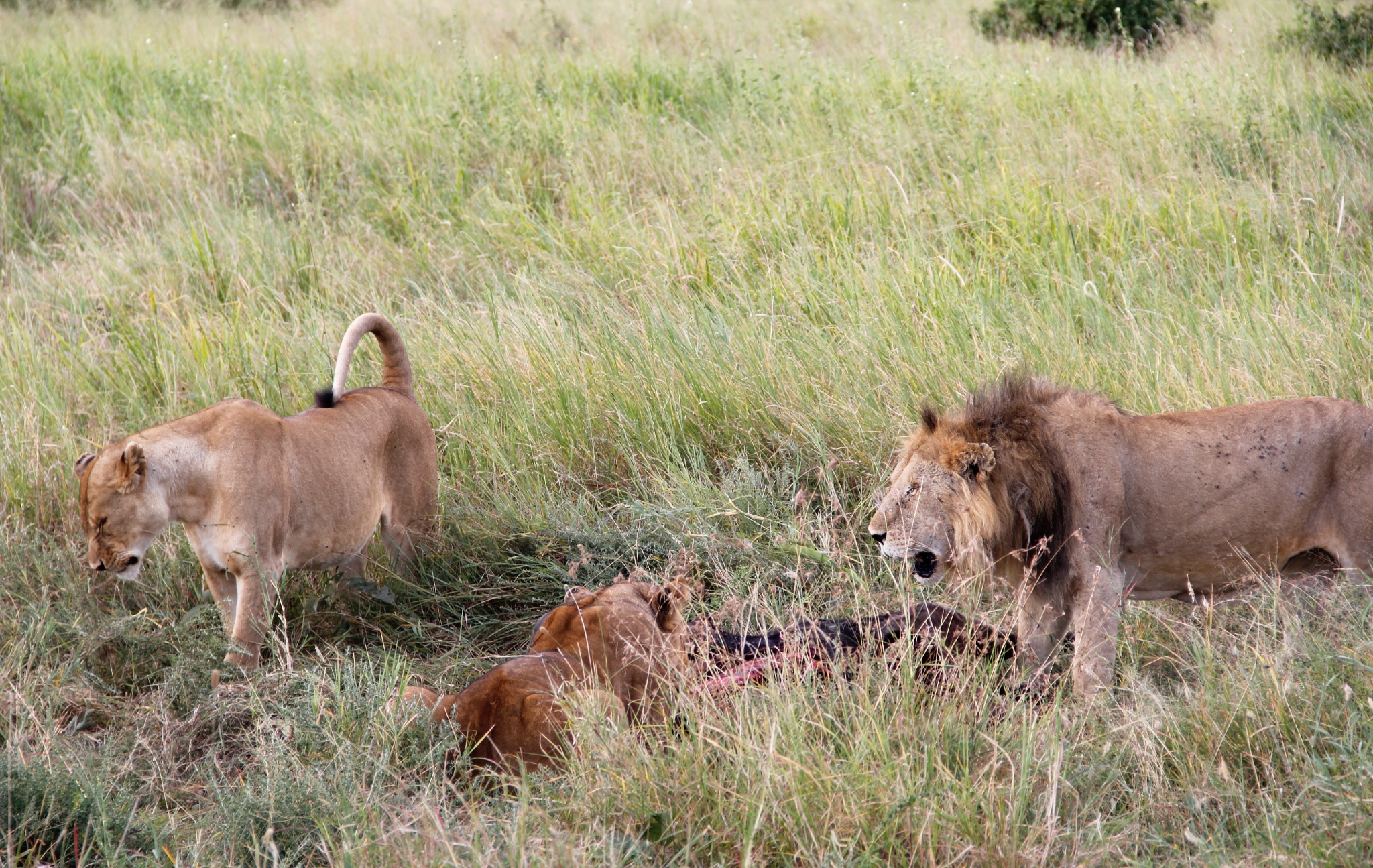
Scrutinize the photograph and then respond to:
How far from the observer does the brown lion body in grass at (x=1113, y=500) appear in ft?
10.8

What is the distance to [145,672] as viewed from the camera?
4.25m

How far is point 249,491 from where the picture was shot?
3.98 m

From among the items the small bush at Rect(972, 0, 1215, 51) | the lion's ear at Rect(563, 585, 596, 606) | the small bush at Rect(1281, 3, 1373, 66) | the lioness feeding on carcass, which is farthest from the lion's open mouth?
the small bush at Rect(972, 0, 1215, 51)

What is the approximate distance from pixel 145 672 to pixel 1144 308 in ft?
14.4

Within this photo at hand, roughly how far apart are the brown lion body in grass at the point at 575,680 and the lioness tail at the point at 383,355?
1356mm

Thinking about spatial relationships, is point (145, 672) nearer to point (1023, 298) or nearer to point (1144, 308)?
point (1023, 298)

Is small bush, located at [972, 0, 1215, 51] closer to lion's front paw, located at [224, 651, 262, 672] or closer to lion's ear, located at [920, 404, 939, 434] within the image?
lion's ear, located at [920, 404, 939, 434]

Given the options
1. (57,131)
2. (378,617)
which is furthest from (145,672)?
(57,131)

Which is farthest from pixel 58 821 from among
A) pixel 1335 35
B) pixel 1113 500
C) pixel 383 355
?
pixel 1335 35

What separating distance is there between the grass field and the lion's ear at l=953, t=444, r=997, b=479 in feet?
1.18

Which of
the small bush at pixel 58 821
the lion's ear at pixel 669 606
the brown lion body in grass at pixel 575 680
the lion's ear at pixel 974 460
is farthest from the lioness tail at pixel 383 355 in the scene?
the lion's ear at pixel 974 460

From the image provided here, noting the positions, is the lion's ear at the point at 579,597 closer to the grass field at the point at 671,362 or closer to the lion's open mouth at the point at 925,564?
the grass field at the point at 671,362

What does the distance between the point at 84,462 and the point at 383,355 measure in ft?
3.81

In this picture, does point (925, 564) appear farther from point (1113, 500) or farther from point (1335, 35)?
point (1335, 35)
